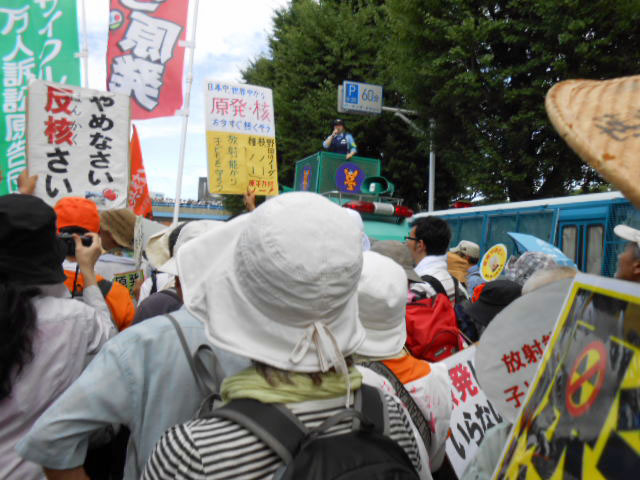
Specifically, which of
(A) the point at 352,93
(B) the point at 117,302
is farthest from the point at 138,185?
(A) the point at 352,93

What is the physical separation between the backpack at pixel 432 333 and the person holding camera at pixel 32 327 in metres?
1.47

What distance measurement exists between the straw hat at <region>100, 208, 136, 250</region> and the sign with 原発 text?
10.0m

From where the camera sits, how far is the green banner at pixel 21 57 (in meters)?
4.43

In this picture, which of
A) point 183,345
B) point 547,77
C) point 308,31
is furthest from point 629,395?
point 308,31

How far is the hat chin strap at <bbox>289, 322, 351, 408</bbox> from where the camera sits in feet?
3.32

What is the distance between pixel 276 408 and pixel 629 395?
61cm

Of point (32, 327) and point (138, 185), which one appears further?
point (138, 185)

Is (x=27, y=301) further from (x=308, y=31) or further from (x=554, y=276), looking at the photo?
(x=308, y=31)

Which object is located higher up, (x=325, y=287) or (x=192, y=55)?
(x=192, y=55)

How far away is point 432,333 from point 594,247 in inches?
179

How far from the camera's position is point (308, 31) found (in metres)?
16.2

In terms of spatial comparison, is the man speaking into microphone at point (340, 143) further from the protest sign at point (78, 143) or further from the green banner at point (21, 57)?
the protest sign at point (78, 143)

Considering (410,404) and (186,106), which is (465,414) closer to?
(410,404)

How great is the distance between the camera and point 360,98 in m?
13.2
